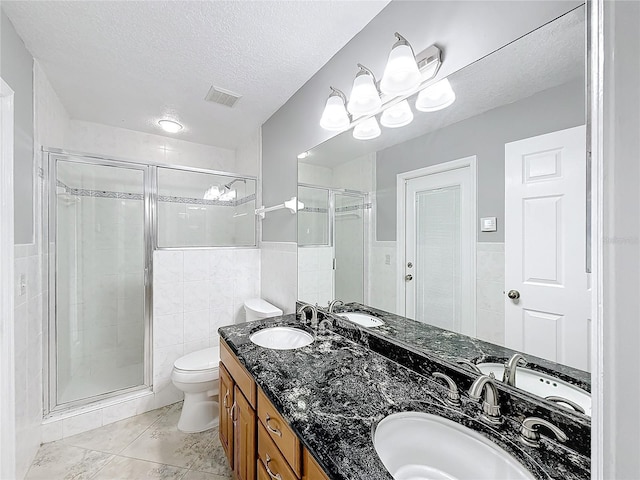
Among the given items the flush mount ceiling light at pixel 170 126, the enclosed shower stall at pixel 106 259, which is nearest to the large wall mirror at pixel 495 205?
the enclosed shower stall at pixel 106 259

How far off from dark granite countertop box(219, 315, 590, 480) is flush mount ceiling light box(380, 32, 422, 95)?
113 cm

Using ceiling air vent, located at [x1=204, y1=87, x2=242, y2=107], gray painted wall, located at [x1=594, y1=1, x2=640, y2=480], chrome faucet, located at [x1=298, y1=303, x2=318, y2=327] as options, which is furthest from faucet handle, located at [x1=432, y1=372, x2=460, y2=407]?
ceiling air vent, located at [x1=204, y1=87, x2=242, y2=107]

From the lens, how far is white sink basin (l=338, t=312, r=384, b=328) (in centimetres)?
140

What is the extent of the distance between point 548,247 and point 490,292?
8.9 inches

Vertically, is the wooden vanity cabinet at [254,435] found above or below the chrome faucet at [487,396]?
below

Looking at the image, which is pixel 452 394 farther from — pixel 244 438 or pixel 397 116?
pixel 397 116

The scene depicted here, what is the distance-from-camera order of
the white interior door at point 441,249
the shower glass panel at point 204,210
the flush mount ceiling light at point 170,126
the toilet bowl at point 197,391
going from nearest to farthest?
the white interior door at point 441,249, the toilet bowl at point 197,391, the shower glass panel at point 204,210, the flush mount ceiling light at point 170,126

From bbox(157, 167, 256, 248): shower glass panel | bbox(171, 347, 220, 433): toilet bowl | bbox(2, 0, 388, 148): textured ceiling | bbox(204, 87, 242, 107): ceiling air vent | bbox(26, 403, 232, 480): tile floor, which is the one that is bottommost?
bbox(26, 403, 232, 480): tile floor

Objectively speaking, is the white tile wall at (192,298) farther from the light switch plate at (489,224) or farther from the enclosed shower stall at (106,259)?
the light switch plate at (489,224)

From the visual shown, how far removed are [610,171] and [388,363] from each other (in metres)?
1.11

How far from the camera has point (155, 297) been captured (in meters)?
2.21

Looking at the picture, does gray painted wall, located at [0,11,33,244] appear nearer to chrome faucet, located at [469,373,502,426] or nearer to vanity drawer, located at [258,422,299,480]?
vanity drawer, located at [258,422,299,480]

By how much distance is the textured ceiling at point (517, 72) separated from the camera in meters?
0.77

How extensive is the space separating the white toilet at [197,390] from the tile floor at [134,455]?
0.06 meters
